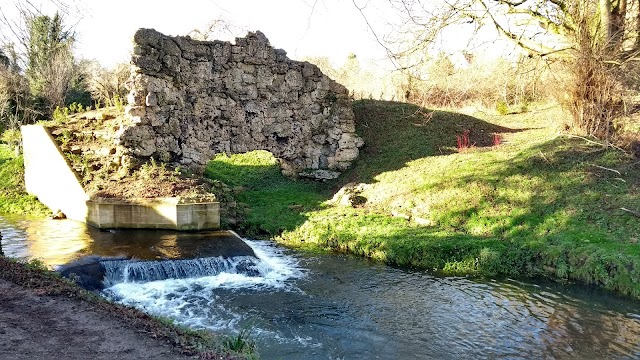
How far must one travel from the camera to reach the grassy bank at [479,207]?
1151 cm

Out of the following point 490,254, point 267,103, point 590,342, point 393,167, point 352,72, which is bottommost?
point 590,342

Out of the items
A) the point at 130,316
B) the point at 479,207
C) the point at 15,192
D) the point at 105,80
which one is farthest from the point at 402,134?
the point at 105,80

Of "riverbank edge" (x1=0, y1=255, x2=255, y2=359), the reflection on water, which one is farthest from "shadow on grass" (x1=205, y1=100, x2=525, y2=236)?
"riverbank edge" (x1=0, y1=255, x2=255, y2=359)

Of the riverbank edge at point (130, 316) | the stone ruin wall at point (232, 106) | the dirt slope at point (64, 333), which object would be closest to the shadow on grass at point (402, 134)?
the stone ruin wall at point (232, 106)

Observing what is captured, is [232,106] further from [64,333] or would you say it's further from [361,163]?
[64,333]

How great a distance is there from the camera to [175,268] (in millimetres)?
11195

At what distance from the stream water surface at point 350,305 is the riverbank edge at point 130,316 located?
1.55 m

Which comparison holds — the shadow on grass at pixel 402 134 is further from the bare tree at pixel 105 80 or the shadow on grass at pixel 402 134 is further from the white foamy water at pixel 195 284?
the bare tree at pixel 105 80

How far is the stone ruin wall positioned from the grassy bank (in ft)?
5.49

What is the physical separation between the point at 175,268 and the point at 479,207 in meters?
8.61

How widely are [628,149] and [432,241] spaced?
23.4ft

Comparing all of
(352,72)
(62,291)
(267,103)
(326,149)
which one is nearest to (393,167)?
(326,149)

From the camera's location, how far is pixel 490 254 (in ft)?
38.6

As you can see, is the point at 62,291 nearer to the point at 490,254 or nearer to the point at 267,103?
the point at 490,254
